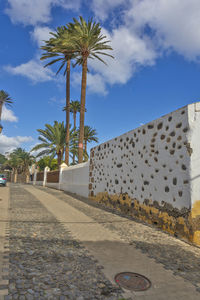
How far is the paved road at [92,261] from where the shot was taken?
8.19ft

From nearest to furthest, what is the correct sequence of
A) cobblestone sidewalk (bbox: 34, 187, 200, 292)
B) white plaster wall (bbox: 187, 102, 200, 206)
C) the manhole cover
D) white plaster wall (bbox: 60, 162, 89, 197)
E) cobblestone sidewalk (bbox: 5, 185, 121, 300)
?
cobblestone sidewalk (bbox: 5, 185, 121, 300)
the manhole cover
cobblestone sidewalk (bbox: 34, 187, 200, 292)
white plaster wall (bbox: 187, 102, 200, 206)
white plaster wall (bbox: 60, 162, 89, 197)

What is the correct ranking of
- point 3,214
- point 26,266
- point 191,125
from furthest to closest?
point 3,214 → point 191,125 → point 26,266

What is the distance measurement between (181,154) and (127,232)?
2388 mm

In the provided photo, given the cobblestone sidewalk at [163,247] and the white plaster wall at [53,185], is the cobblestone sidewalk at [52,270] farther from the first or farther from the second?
the white plaster wall at [53,185]

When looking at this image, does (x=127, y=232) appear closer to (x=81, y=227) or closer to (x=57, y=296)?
(x=81, y=227)

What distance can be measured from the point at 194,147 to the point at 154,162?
4.92 feet

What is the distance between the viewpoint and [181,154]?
511 centimetres

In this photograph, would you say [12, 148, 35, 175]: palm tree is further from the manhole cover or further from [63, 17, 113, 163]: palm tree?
the manhole cover

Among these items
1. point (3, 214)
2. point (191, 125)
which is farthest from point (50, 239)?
point (191, 125)

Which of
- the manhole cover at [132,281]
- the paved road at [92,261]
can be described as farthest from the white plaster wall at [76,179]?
the manhole cover at [132,281]

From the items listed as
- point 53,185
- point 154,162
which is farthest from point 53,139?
point 154,162

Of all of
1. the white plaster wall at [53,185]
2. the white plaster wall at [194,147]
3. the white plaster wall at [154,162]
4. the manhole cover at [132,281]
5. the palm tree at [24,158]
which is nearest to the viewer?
the manhole cover at [132,281]

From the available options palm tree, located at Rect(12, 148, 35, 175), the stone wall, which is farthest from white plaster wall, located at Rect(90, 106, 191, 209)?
palm tree, located at Rect(12, 148, 35, 175)

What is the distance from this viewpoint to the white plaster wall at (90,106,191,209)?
508cm
